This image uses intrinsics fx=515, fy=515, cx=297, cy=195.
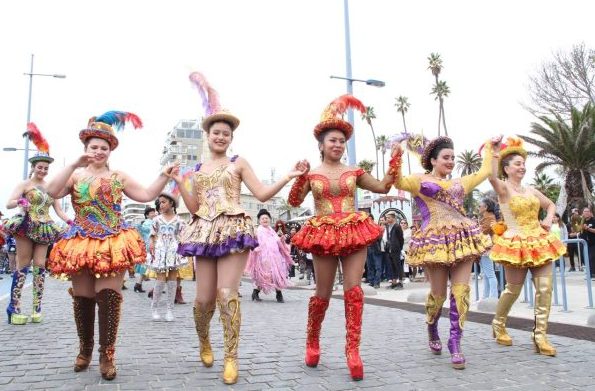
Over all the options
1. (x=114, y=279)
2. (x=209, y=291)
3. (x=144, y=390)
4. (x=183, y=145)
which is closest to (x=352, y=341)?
(x=209, y=291)

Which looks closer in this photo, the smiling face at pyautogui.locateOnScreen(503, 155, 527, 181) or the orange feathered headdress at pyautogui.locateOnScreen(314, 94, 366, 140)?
the orange feathered headdress at pyautogui.locateOnScreen(314, 94, 366, 140)

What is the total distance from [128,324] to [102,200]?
3250 millimetres

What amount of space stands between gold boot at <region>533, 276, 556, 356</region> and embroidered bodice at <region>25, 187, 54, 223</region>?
609 centimetres

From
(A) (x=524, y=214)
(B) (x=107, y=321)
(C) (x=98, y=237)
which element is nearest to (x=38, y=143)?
(C) (x=98, y=237)

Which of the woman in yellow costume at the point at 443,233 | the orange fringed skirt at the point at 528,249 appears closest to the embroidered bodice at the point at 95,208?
the woman in yellow costume at the point at 443,233

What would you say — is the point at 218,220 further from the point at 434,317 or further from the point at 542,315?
the point at 542,315

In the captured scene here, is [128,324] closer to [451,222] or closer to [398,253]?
[451,222]

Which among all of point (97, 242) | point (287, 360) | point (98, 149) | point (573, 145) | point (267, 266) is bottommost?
point (287, 360)

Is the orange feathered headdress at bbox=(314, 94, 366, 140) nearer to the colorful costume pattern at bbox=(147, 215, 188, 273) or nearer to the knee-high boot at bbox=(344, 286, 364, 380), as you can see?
the knee-high boot at bbox=(344, 286, 364, 380)

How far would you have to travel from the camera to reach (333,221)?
14.6 ft

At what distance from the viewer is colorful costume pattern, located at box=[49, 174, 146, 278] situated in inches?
163

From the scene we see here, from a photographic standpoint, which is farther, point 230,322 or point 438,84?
point 438,84

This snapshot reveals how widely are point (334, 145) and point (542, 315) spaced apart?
2656 mm

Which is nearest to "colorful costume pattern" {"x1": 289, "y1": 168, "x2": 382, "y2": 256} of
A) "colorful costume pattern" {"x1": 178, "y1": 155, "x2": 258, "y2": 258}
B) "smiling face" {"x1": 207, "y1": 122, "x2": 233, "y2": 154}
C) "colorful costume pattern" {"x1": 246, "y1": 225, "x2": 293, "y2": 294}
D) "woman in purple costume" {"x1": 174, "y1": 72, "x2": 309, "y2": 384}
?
"woman in purple costume" {"x1": 174, "y1": 72, "x2": 309, "y2": 384}
